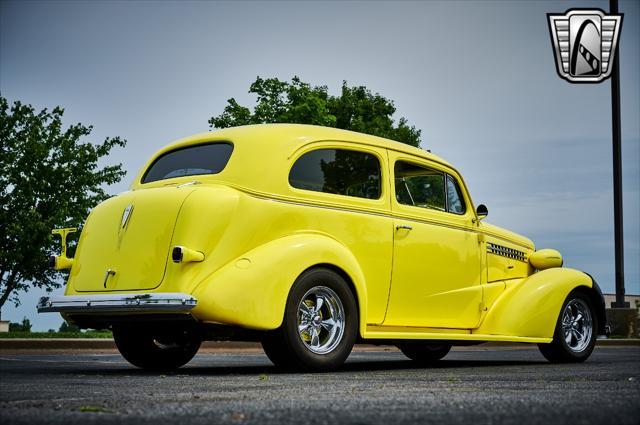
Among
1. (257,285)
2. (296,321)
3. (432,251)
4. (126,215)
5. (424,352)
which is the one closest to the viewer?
(257,285)

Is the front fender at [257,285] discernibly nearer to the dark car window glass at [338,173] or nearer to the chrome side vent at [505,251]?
the dark car window glass at [338,173]

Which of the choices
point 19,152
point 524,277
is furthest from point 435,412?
point 19,152

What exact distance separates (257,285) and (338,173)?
175 cm

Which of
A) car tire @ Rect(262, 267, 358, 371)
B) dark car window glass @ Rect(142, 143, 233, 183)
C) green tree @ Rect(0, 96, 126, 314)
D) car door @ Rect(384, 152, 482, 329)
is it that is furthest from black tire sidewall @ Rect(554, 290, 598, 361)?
green tree @ Rect(0, 96, 126, 314)

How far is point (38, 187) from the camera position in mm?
28031

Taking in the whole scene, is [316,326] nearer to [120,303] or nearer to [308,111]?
[120,303]

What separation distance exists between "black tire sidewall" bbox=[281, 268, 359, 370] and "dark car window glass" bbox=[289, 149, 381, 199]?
0.92 meters

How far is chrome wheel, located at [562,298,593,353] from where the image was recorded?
9.75 meters

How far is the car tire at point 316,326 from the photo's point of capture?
6.84 m

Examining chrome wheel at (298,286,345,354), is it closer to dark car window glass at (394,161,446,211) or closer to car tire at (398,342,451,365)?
dark car window glass at (394,161,446,211)

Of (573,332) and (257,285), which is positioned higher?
(257,285)

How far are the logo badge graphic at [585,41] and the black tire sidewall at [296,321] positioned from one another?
34.9 feet

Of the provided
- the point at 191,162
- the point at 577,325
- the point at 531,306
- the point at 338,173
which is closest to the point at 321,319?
the point at 338,173

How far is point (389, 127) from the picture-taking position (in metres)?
36.6
